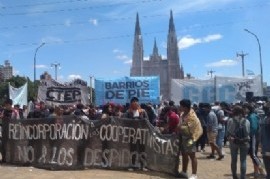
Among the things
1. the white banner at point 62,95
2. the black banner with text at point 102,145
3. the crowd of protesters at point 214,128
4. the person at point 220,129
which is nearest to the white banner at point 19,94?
the white banner at point 62,95

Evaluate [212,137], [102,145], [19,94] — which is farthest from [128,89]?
[102,145]

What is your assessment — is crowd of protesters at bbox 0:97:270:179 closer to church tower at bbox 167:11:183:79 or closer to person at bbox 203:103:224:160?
person at bbox 203:103:224:160

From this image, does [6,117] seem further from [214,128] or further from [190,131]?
[214,128]

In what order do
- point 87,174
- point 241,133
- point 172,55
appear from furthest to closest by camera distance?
point 172,55, point 87,174, point 241,133

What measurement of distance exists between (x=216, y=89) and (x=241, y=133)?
61.8ft

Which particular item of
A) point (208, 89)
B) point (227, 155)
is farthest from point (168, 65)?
point (227, 155)

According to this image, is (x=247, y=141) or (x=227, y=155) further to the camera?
(x=227, y=155)

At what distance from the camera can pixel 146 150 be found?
501 inches

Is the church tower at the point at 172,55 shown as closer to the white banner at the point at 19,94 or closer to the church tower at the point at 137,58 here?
the church tower at the point at 137,58

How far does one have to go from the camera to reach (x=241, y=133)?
11344 millimetres

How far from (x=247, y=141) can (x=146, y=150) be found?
2561mm

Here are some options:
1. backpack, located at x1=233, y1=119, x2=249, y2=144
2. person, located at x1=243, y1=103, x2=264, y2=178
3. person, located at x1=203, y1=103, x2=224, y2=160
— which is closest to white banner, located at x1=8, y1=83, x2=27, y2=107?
person, located at x1=203, y1=103, x2=224, y2=160

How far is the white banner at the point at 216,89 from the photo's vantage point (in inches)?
1184

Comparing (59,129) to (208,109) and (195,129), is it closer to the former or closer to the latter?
(195,129)
